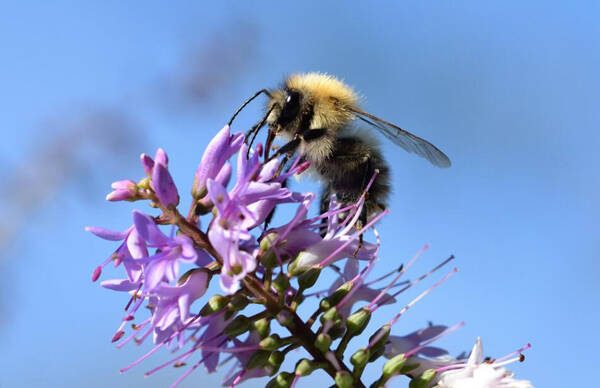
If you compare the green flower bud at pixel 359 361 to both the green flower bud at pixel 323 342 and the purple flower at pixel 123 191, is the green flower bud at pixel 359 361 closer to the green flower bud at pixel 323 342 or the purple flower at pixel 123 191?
the green flower bud at pixel 323 342

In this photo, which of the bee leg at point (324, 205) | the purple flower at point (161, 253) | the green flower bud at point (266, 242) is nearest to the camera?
the purple flower at point (161, 253)

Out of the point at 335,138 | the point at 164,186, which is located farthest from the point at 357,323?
the point at 335,138

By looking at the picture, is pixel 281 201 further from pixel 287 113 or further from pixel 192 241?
pixel 287 113

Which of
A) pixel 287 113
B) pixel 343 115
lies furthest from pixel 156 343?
pixel 343 115

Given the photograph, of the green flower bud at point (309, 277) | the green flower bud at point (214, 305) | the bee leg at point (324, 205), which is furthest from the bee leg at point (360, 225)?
the green flower bud at point (214, 305)

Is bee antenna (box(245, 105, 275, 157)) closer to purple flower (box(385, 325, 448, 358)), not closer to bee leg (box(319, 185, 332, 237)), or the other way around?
bee leg (box(319, 185, 332, 237))

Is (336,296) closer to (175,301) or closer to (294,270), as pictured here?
(294,270)
